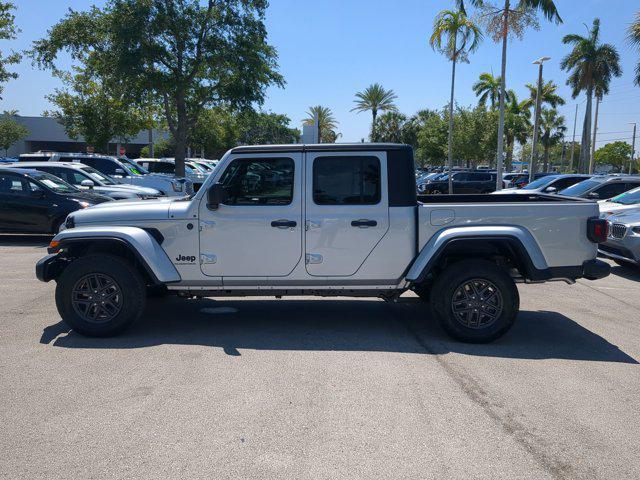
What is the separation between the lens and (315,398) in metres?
4.34

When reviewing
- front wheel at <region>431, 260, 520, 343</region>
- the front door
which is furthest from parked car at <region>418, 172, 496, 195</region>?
the front door

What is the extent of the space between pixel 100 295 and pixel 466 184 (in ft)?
75.3

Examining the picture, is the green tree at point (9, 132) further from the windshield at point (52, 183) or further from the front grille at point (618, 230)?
the front grille at point (618, 230)

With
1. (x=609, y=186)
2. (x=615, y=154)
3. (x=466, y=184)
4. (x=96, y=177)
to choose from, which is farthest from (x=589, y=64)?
(x=615, y=154)

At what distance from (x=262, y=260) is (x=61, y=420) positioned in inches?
95.1

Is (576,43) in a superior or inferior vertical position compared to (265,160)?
superior

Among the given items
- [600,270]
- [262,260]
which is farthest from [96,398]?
[600,270]

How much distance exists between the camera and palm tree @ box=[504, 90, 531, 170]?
48.9 meters

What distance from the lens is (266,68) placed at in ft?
75.3

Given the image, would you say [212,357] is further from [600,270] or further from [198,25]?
[198,25]

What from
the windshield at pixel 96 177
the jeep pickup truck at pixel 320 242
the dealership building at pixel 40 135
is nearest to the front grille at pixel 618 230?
the jeep pickup truck at pixel 320 242

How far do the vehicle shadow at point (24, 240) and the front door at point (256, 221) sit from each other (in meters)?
8.18

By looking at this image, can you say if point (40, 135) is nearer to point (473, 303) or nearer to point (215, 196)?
point (215, 196)

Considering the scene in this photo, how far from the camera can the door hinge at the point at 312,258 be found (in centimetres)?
570
